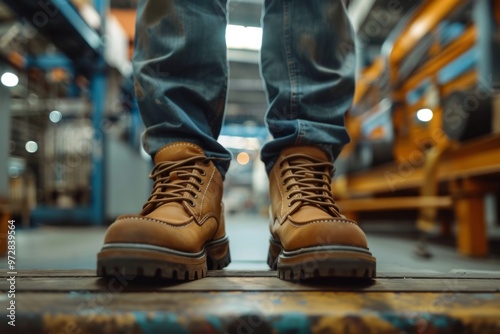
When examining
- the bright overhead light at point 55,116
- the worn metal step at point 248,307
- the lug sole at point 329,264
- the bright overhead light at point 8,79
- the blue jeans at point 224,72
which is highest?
the bright overhead light at point 55,116

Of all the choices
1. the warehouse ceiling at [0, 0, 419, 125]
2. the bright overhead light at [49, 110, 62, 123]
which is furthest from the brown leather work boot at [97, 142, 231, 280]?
the warehouse ceiling at [0, 0, 419, 125]

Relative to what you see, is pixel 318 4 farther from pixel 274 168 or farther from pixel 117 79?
pixel 117 79

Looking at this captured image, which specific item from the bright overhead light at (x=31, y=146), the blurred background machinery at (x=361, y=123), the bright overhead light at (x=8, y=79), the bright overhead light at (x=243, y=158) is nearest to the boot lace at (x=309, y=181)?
the blurred background machinery at (x=361, y=123)

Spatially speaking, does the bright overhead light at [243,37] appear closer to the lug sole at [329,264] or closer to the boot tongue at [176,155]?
the boot tongue at [176,155]

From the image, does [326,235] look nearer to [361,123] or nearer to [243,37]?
[361,123]

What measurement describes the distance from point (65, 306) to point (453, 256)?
1.58 metres

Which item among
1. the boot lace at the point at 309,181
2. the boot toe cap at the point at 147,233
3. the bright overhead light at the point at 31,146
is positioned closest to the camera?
the boot toe cap at the point at 147,233

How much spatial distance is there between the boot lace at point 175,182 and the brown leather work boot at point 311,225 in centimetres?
15

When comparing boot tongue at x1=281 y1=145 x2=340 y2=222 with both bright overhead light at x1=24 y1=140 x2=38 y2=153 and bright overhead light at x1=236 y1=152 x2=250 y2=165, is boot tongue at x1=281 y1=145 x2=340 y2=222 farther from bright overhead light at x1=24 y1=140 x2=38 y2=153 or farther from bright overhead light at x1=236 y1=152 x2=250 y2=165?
bright overhead light at x1=236 y1=152 x2=250 y2=165

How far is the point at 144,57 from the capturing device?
0.68 meters

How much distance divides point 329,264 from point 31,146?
15.5 feet

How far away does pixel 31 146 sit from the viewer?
14.4ft

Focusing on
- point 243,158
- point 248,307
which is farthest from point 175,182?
point 243,158

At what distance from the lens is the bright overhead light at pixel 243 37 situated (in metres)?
5.45
